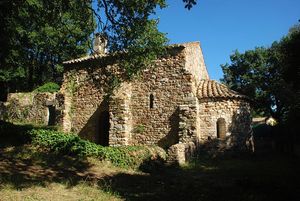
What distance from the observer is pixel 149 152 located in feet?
46.0

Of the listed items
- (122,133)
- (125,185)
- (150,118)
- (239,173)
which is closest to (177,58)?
(150,118)

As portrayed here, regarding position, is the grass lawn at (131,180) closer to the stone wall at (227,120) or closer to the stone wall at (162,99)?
the stone wall at (227,120)

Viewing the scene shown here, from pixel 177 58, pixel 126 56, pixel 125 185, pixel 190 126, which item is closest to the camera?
pixel 125 185

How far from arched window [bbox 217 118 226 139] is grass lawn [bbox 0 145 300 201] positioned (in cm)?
300

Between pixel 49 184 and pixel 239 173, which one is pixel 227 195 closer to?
pixel 239 173

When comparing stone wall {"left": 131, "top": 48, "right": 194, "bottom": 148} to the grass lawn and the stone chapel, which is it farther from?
the grass lawn

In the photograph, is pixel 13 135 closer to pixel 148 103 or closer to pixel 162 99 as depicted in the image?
pixel 148 103

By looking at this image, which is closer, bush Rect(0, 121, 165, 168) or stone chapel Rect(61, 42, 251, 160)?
bush Rect(0, 121, 165, 168)

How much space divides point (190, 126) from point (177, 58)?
447cm

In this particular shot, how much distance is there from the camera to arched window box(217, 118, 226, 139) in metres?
17.5

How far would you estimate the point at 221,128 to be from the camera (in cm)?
1764

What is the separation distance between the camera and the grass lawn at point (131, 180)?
8367mm

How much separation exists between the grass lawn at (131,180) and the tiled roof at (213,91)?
456 centimetres

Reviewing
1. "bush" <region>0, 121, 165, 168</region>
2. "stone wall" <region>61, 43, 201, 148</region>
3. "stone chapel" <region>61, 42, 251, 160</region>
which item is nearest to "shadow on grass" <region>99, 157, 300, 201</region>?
"bush" <region>0, 121, 165, 168</region>
